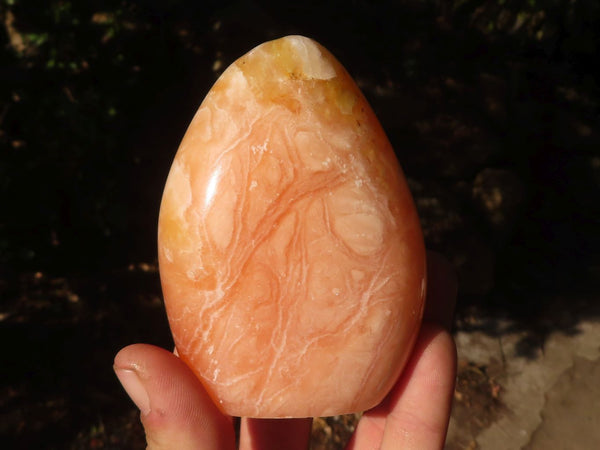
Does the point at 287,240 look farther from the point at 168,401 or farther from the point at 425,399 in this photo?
the point at 425,399

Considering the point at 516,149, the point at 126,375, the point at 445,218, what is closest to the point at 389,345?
the point at 126,375

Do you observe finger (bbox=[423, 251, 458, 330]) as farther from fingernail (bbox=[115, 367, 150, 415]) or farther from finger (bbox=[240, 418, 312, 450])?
fingernail (bbox=[115, 367, 150, 415])

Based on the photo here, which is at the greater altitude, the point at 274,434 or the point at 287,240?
the point at 287,240

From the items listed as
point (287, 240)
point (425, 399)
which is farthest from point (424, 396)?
point (287, 240)

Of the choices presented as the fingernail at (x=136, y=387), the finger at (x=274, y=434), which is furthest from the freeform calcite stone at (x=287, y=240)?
the finger at (x=274, y=434)

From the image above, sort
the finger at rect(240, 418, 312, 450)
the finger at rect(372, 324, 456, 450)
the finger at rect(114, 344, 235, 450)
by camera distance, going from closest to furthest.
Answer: the finger at rect(114, 344, 235, 450) → the finger at rect(372, 324, 456, 450) → the finger at rect(240, 418, 312, 450)

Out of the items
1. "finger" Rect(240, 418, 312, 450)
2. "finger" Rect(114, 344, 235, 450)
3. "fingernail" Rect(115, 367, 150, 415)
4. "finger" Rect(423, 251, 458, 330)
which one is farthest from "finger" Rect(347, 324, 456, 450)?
"fingernail" Rect(115, 367, 150, 415)

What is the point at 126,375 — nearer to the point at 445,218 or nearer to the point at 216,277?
the point at 216,277

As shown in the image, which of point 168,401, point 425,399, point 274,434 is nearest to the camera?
point 168,401
